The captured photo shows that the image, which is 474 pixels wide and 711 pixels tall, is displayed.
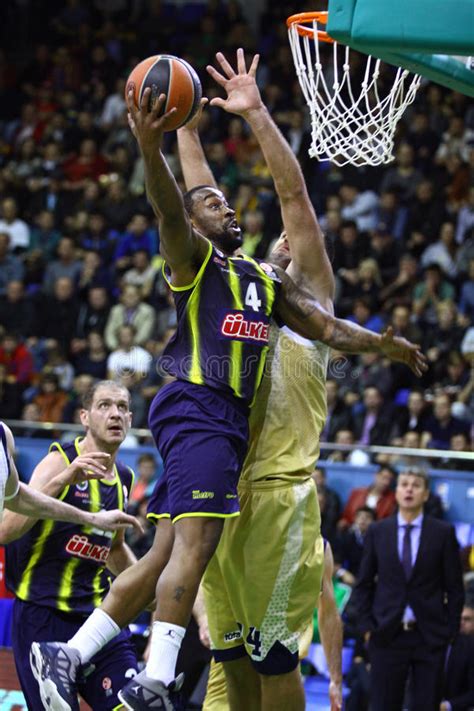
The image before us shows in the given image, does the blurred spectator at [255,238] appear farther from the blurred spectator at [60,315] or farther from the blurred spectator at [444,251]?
the blurred spectator at [60,315]

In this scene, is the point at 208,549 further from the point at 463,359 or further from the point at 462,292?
the point at 462,292

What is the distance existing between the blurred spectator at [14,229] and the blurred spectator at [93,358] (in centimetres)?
318

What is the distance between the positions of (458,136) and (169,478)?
37.8 feet

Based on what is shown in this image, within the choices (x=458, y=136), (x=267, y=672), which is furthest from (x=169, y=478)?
(x=458, y=136)

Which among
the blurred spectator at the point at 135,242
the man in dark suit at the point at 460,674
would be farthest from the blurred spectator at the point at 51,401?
the man in dark suit at the point at 460,674

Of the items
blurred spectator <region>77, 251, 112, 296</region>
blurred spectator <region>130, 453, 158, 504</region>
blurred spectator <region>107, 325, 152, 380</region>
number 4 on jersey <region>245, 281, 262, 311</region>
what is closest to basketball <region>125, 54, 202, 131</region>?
number 4 on jersey <region>245, 281, 262, 311</region>

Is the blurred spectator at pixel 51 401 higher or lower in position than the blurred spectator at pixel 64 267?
lower

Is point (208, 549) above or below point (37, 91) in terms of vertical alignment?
below

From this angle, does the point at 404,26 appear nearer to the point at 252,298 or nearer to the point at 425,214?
the point at 252,298

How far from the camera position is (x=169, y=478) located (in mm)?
5484

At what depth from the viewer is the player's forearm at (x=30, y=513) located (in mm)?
6211

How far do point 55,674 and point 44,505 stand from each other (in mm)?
1002

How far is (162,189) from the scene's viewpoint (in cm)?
524

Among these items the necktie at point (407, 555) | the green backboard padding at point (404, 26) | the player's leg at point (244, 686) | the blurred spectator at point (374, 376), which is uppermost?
the green backboard padding at point (404, 26)
